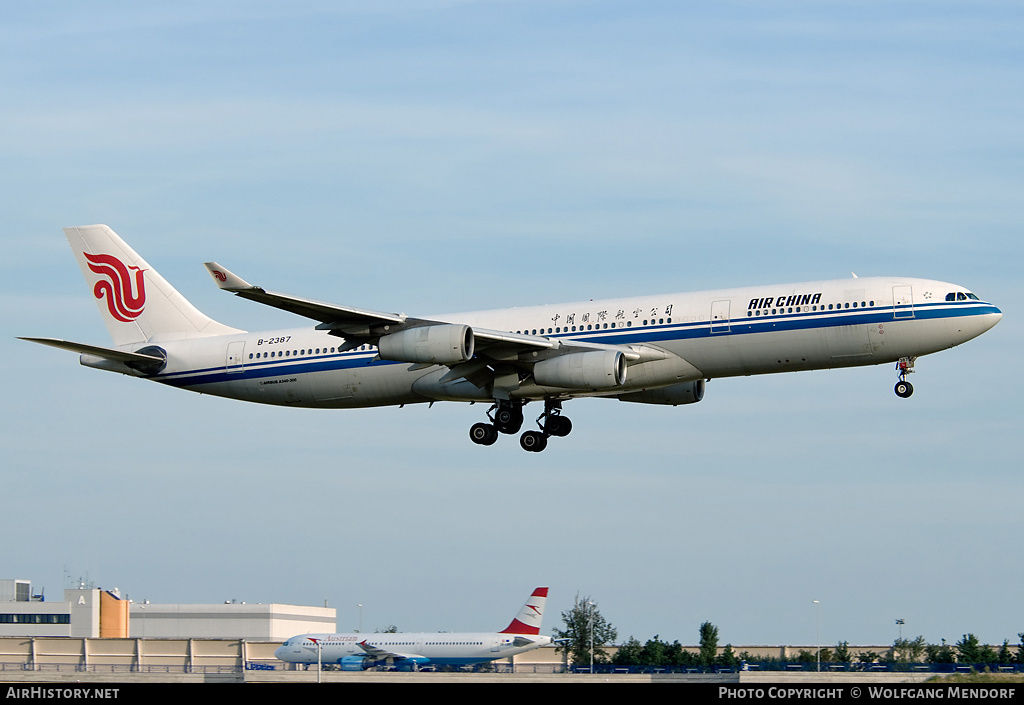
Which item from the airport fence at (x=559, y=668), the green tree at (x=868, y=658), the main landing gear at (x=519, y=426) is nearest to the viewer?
the main landing gear at (x=519, y=426)

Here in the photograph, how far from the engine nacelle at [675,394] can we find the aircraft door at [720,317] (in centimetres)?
658

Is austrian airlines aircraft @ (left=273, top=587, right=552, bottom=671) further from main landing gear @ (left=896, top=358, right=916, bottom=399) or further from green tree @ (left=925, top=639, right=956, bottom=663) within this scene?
main landing gear @ (left=896, top=358, right=916, bottom=399)

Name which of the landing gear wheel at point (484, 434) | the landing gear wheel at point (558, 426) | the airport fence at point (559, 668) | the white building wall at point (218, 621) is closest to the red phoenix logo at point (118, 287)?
the landing gear wheel at point (484, 434)

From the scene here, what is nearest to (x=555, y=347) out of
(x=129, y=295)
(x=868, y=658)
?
(x=129, y=295)

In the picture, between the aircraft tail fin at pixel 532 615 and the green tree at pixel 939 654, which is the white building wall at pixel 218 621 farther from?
the green tree at pixel 939 654

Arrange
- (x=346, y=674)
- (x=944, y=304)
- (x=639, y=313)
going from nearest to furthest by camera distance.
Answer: (x=944, y=304), (x=639, y=313), (x=346, y=674)

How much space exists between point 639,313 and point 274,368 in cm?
1609

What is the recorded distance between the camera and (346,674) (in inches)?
3349

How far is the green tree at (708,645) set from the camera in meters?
91.3

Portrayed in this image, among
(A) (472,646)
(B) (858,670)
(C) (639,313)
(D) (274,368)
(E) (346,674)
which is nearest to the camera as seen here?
(C) (639,313)

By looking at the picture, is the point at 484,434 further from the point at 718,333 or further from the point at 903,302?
the point at 903,302

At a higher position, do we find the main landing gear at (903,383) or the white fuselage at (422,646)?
the main landing gear at (903,383)
